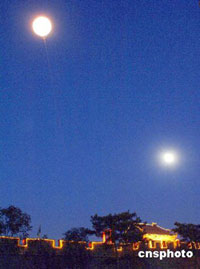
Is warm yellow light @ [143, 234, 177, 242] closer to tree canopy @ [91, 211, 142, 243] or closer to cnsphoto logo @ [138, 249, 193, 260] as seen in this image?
cnsphoto logo @ [138, 249, 193, 260]

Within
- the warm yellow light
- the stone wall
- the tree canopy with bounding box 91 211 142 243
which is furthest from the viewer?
the warm yellow light

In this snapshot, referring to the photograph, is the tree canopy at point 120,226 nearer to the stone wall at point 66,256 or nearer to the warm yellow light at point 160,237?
the stone wall at point 66,256

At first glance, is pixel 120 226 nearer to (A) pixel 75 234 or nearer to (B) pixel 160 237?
(A) pixel 75 234

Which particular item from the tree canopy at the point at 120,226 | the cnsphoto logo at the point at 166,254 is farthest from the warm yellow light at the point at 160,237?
the tree canopy at the point at 120,226

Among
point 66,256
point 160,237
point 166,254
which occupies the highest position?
point 160,237

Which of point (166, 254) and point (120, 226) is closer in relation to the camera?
point (120, 226)

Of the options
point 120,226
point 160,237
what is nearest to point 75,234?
point 120,226

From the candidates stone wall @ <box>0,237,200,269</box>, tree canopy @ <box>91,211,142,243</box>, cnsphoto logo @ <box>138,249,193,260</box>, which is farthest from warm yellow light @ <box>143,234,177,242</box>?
tree canopy @ <box>91,211,142,243</box>

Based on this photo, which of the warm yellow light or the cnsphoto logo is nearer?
the cnsphoto logo

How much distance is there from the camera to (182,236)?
Result: 44.0 metres

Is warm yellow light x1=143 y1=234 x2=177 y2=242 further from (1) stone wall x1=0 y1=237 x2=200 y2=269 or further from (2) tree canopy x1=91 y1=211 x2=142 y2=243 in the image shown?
(2) tree canopy x1=91 y1=211 x2=142 y2=243

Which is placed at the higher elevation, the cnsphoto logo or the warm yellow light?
the warm yellow light

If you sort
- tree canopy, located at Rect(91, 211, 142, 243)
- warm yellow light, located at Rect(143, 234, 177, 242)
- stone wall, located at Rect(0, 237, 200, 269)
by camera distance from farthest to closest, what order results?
warm yellow light, located at Rect(143, 234, 177, 242) → tree canopy, located at Rect(91, 211, 142, 243) → stone wall, located at Rect(0, 237, 200, 269)

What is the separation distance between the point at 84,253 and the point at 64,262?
8.00 feet
